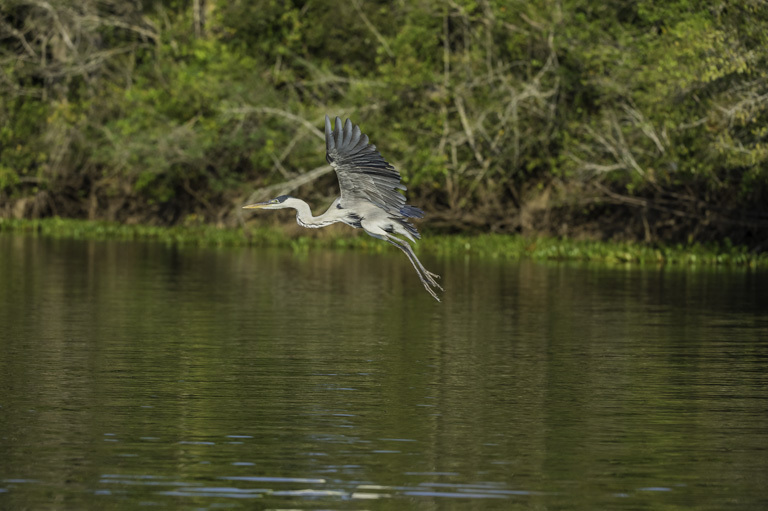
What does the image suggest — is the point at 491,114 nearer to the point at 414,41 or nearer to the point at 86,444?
the point at 414,41

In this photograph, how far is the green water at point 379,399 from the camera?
920 cm

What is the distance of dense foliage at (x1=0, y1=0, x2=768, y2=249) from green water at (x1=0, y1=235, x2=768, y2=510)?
1028cm

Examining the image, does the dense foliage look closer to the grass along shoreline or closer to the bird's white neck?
the grass along shoreline

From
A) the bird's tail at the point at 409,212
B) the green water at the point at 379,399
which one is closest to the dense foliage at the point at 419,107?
the green water at the point at 379,399

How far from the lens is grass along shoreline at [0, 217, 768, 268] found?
3488 centimetres

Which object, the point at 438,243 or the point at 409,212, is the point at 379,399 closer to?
the point at 409,212

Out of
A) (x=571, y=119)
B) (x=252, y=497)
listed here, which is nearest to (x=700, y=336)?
(x=252, y=497)

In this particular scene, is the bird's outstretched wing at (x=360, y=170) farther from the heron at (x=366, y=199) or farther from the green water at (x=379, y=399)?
the green water at (x=379, y=399)

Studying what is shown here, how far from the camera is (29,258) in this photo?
1286 inches

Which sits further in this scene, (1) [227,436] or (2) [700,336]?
(2) [700,336]

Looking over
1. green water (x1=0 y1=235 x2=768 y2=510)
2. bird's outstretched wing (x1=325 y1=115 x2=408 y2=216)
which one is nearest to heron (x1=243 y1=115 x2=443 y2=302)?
bird's outstretched wing (x1=325 y1=115 x2=408 y2=216)

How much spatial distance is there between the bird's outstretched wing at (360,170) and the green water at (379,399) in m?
1.66

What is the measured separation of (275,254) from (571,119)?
850 cm

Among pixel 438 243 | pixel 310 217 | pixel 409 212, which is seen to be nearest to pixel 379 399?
pixel 409 212
